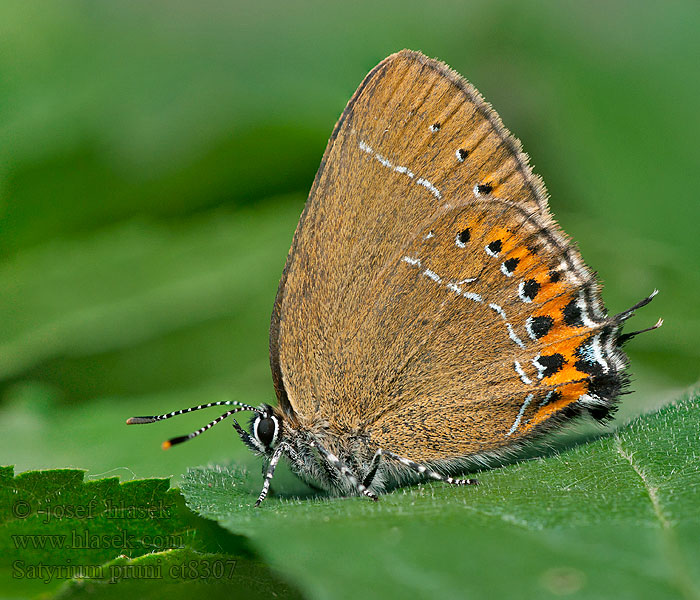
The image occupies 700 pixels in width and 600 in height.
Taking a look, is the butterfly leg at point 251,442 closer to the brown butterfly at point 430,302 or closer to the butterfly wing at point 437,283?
the brown butterfly at point 430,302

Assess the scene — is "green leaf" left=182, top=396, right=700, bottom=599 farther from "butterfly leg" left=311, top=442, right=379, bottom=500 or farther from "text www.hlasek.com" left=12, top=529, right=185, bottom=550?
"butterfly leg" left=311, top=442, right=379, bottom=500

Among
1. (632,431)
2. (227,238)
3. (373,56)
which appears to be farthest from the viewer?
(373,56)

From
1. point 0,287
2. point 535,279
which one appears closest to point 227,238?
point 0,287

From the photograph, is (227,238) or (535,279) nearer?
(535,279)

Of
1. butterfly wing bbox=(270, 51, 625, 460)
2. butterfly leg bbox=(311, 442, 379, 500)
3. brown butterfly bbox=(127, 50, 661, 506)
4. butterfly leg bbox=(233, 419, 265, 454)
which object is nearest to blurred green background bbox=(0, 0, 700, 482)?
butterfly leg bbox=(233, 419, 265, 454)

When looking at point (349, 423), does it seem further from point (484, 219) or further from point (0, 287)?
point (0, 287)

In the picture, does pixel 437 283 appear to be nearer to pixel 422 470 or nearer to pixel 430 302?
pixel 430 302

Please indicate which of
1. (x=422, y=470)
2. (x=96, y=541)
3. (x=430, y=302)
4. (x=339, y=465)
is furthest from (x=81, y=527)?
(x=430, y=302)

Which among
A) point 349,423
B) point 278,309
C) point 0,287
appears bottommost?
point 349,423
